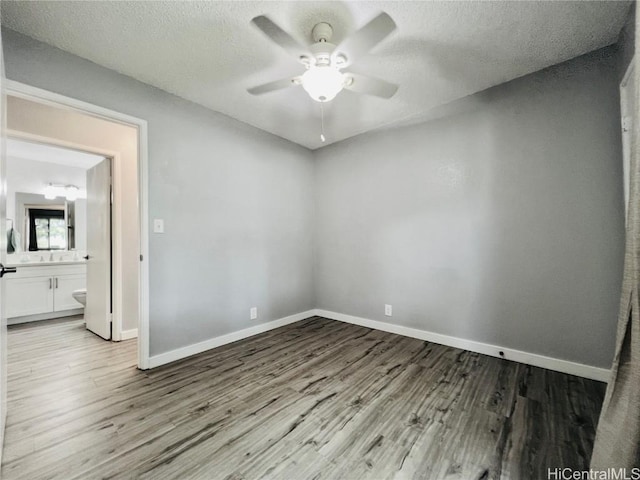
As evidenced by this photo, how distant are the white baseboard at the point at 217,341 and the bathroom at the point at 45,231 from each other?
2243mm

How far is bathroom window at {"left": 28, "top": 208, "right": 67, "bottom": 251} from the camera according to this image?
13.4 feet

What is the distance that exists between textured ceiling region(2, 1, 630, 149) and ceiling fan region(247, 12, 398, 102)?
0.23 ft

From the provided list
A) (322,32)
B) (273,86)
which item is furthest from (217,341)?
(322,32)

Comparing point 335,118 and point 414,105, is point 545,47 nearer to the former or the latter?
point 414,105

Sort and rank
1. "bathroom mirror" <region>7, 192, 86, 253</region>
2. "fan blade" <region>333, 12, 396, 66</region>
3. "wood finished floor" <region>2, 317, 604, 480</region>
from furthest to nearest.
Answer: "bathroom mirror" <region>7, 192, 86, 253</region>
"fan blade" <region>333, 12, 396, 66</region>
"wood finished floor" <region>2, 317, 604, 480</region>

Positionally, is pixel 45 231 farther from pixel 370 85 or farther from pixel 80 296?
pixel 370 85

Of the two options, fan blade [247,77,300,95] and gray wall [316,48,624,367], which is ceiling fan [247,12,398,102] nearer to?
fan blade [247,77,300,95]

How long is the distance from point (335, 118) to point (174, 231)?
6.55 feet

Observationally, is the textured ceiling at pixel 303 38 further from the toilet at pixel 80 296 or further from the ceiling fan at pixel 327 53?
the toilet at pixel 80 296

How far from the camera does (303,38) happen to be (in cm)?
177

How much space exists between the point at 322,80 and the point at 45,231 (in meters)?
5.07

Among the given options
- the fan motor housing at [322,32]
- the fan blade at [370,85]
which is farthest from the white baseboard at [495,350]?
the fan motor housing at [322,32]

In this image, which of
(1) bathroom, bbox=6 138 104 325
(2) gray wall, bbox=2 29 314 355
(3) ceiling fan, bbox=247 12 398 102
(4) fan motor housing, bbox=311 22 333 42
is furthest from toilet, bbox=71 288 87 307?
(4) fan motor housing, bbox=311 22 333 42

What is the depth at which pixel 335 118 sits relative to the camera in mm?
2918
